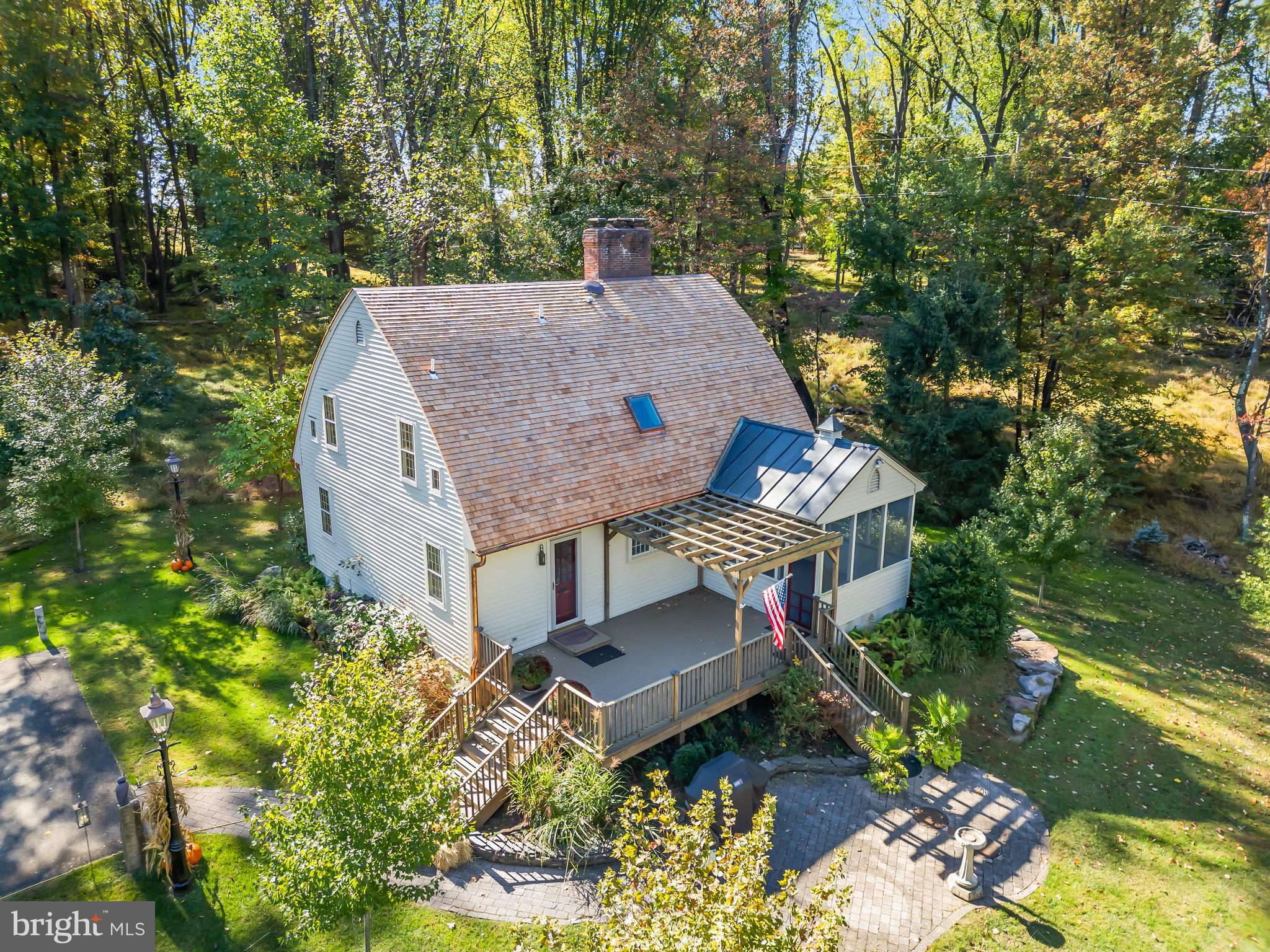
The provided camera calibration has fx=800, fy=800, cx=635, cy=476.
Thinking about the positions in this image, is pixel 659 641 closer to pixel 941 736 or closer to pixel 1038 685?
pixel 941 736

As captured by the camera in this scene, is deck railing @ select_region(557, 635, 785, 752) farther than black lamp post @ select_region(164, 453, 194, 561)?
No

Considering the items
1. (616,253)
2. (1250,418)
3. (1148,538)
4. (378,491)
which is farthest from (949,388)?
(378,491)

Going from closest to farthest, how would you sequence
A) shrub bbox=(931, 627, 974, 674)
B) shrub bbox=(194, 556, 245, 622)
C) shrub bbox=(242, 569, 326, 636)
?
shrub bbox=(931, 627, 974, 674), shrub bbox=(242, 569, 326, 636), shrub bbox=(194, 556, 245, 622)

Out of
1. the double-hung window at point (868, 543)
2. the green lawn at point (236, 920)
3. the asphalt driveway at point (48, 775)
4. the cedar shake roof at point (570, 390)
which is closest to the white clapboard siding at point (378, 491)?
the cedar shake roof at point (570, 390)

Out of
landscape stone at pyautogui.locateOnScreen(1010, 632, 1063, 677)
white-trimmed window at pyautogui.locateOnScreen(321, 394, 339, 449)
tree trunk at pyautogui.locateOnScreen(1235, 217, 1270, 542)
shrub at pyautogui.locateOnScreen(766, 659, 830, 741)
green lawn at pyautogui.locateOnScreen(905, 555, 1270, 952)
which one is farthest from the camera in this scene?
tree trunk at pyautogui.locateOnScreen(1235, 217, 1270, 542)

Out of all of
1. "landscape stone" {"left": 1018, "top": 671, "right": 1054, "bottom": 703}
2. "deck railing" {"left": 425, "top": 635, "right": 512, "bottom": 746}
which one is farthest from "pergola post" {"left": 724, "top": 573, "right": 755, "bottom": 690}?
"landscape stone" {"left": 1018, "top": 671, "right": 1054, "bottom": 703}

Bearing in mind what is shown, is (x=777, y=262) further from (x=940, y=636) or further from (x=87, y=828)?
(x=87, y=828)

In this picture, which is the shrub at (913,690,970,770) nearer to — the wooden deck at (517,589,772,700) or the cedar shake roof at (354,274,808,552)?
the wooden deck at (517,589,772,700)
